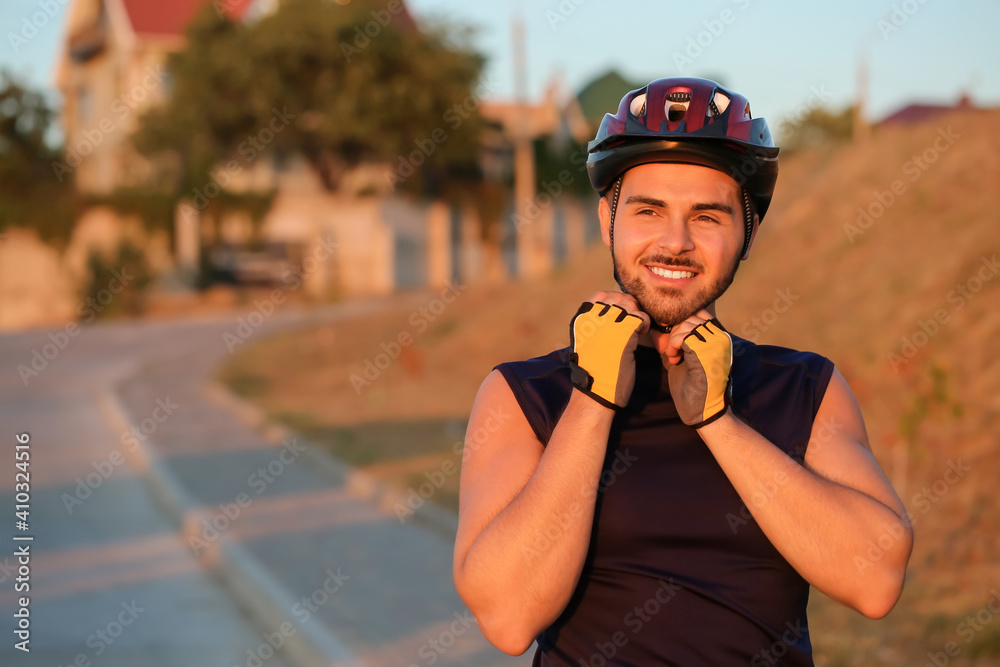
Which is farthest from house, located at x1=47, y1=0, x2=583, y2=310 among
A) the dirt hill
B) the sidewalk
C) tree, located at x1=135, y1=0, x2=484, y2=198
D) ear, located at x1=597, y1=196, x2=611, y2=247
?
ear, located at x1=597, y1=196, x2=611, y2=247

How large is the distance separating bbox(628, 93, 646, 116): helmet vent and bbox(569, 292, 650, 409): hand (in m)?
0.53

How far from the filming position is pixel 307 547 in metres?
8.07

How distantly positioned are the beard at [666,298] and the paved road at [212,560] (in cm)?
373

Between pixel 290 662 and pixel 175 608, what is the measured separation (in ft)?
4.57

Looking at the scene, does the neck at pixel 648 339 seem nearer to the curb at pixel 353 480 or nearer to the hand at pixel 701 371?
the hand at pixel 701 371

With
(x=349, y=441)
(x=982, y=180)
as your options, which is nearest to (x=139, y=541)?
(x=349, y=441)

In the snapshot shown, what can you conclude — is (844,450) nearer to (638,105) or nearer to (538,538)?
(538,538)

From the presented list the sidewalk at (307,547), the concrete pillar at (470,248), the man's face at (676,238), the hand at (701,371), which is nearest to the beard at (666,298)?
the man's face at (676,238)

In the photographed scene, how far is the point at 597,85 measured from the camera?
192 feet

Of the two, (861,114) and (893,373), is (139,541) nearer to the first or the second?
(893,373)

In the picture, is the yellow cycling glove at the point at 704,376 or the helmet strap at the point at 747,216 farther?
the helmet strap at the point at 747,216

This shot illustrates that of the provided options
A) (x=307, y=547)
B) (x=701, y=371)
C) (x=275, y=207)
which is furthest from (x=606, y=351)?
(x=275, y=207)

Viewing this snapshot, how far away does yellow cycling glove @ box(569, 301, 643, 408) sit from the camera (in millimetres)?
2074

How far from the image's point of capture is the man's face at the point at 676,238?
7.50ft
